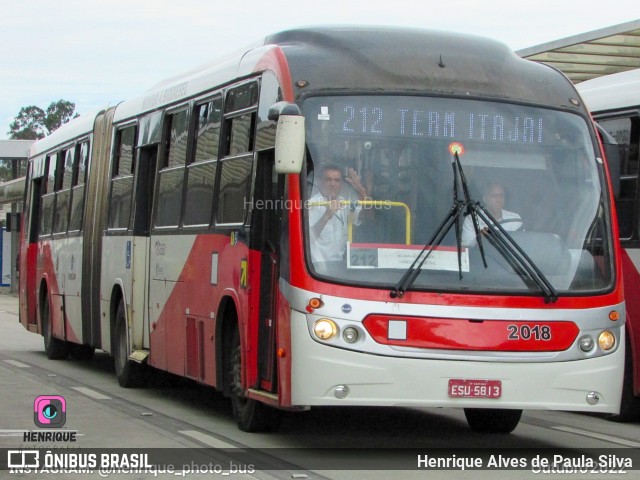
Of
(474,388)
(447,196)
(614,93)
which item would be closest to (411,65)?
(447,196)

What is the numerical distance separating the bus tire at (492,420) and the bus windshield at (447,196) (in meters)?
2.11

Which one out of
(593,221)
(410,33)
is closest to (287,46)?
(410,33)

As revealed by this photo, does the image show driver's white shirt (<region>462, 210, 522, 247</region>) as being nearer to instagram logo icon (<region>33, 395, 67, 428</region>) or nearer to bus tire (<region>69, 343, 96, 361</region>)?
instagram logo icon (<region>33, 395, 67, 428</region>)

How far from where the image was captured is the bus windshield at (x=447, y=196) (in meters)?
10.1

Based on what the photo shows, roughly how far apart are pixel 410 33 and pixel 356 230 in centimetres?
203

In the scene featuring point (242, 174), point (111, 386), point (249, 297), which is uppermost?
point (242, 174)

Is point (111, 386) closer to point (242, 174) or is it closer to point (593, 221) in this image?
point (242, 174)

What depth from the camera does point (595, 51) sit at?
24.5 m

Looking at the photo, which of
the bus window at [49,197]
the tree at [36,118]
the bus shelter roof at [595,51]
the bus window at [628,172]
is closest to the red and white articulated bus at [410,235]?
the bus window at [628,172]

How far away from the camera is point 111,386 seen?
1645cm

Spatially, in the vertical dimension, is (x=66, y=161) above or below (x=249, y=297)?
above

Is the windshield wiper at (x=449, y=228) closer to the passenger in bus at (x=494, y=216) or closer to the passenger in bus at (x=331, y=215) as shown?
the passenger in bus at (x=494, y=216)

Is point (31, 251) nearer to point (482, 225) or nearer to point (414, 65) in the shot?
point (414, 65)

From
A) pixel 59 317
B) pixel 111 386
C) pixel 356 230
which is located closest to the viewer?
pixel 356 230
